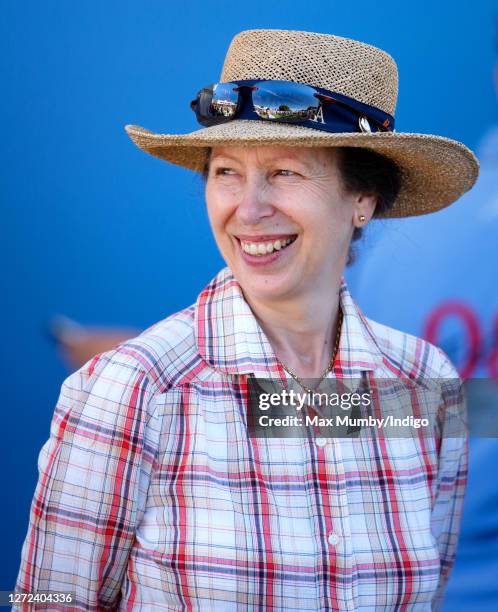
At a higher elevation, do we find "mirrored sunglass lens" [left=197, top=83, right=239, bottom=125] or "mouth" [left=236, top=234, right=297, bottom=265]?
"mirrored sunglass lens" [left=197, top=83, right=239, bottom=125]

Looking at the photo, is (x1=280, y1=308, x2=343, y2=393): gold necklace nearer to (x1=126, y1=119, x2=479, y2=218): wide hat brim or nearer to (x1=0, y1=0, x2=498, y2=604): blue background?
(x1=126, y1=119, x2=479, y2=218): wide hat brim

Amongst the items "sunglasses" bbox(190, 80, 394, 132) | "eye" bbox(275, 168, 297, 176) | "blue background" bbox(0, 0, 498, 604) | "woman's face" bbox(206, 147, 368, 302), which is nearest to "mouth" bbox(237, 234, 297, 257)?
"woman's face" bbox(206, 147, 368, 302)

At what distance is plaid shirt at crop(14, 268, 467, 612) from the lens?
5.24 ft

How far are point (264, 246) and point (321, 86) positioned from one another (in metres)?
0.38

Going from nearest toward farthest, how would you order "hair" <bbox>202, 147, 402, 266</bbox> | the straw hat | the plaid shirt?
the plaid shirt → the straw hat → "hair" <bbox>202, 147, 402, 266</bbox>

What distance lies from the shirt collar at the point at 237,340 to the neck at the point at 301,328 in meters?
0.04

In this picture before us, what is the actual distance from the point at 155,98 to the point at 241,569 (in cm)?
154

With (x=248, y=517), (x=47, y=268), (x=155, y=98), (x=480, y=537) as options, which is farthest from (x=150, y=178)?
(x=480, y=537)

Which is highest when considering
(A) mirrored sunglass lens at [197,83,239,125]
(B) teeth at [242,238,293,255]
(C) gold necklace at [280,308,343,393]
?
(A) mirrored sunglass lens at [197,83,239,125]

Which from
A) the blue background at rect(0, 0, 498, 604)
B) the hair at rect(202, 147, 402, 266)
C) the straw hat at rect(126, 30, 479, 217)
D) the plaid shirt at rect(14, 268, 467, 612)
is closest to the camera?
the plaid shirt at rect(14, 268, 467, 612)

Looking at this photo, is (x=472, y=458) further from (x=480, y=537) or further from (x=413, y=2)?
(x=413, y=2)

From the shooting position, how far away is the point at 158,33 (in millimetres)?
2500

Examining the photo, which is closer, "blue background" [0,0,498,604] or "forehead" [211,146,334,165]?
"forehead" [211,146,334,165]

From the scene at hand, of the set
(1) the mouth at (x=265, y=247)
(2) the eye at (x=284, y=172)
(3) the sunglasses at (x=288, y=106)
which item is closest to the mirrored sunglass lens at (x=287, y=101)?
(3) the sunglasses at (x=288, y=106)
